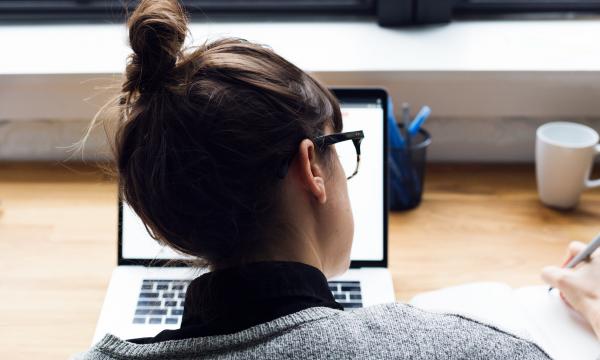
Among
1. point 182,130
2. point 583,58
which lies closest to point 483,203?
point 583,58

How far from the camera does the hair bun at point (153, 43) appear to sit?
671mm

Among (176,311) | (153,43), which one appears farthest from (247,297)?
(176,311)

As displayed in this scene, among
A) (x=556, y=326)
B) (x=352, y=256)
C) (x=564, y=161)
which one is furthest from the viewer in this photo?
(x=564, y=161)

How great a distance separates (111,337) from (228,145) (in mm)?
196

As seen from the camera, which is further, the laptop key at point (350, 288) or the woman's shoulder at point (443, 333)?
the laptop key at point (350, 288)

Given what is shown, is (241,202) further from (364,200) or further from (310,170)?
(364,200)

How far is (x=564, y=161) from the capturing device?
116cm

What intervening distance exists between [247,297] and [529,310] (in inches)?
18.4

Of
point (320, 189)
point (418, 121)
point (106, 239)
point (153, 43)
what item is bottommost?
point (106, 239)

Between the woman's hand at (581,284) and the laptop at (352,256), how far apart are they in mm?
212

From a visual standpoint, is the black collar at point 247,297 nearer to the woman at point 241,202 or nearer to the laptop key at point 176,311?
the woman at point 241,202

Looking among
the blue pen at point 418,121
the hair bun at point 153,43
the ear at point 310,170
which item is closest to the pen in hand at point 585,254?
the blue pen at point 418,121

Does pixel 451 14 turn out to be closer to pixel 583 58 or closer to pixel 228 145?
pixel 583 58

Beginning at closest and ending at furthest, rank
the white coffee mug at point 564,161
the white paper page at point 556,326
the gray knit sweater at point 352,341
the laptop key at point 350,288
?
1. the gray knit sweater at point 352,341
2. the white paper page at point 556,326
3. the laptop key at point 350,288
4. the white coffee mug at point 564,161
